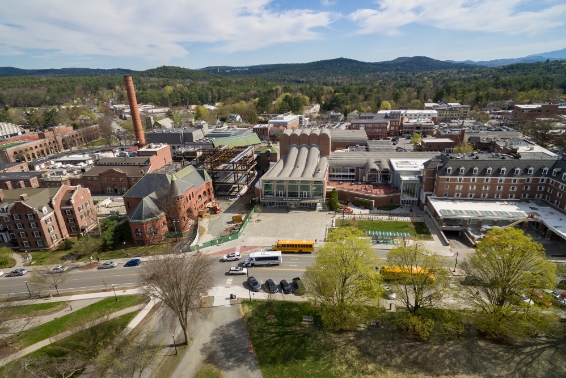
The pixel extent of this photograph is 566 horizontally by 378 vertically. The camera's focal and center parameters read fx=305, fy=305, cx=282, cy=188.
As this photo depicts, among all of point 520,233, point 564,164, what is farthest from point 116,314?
point 564,164

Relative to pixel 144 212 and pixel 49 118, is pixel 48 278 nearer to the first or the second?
pixel 144 212

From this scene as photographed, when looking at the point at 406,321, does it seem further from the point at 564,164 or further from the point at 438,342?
the point at 564,164

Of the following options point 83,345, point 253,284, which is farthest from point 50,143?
point 253,284

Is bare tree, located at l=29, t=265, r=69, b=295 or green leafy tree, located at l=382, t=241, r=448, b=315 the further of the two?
bare tree, located at l=29, t=265, r=69, b=295

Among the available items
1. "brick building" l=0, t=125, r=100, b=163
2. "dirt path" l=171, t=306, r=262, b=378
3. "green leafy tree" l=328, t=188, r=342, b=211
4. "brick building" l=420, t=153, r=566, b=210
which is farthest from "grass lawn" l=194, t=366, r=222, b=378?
"brick building" l=0, t=125, r=100, b=163

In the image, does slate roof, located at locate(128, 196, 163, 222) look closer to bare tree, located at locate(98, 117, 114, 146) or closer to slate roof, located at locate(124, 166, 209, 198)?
slate roof, located at locate(124, 166, 209, 198)

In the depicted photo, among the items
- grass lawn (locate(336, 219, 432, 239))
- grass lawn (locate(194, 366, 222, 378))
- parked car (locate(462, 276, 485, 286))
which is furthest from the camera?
grass lawn (locate(336, 219, 432, 239))

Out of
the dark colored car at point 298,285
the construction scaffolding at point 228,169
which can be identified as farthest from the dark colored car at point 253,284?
the construction scaffolding at point 228,169

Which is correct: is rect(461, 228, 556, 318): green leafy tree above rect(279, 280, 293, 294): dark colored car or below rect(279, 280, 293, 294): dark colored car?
above
